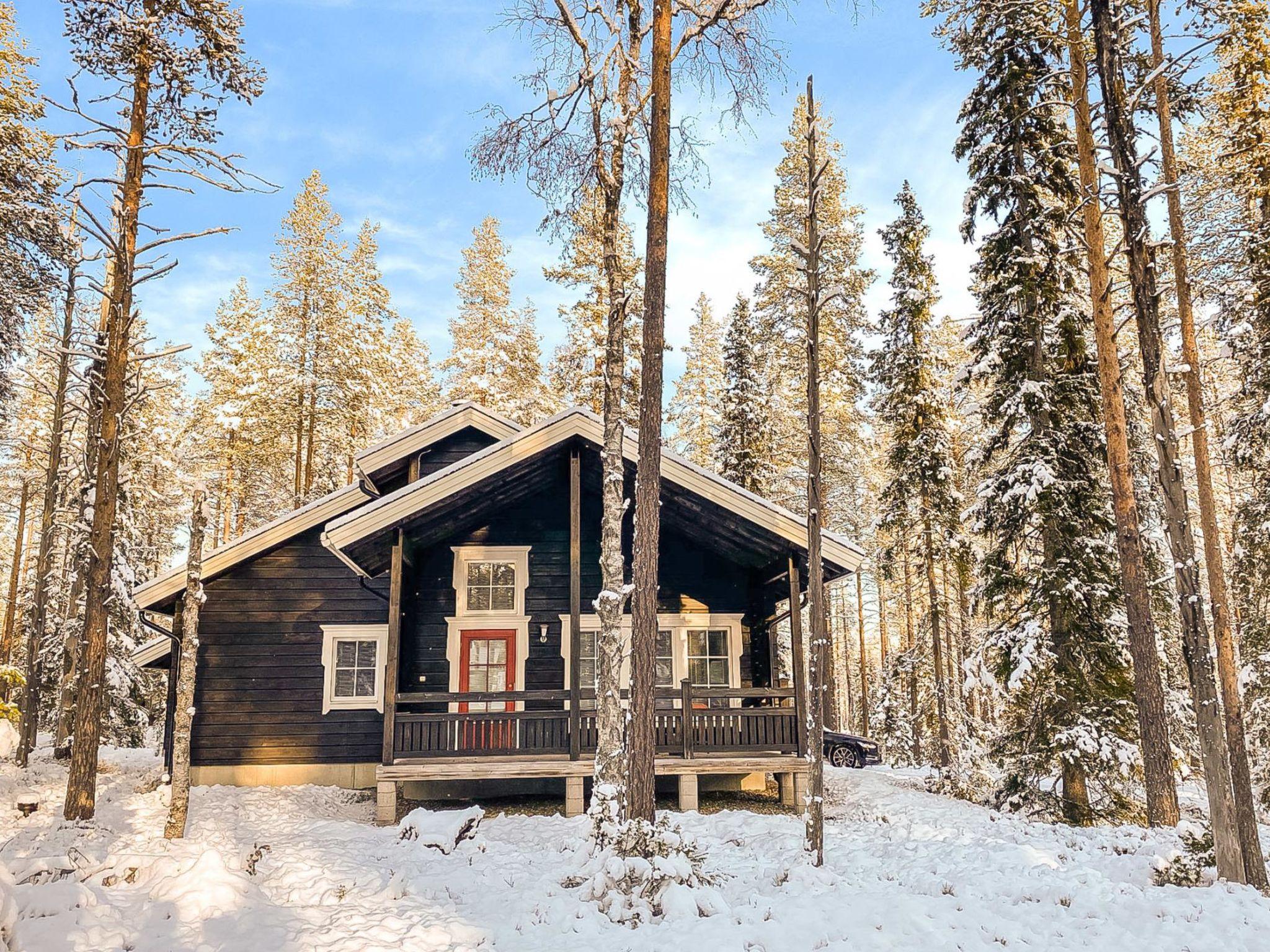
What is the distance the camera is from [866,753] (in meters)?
21.9

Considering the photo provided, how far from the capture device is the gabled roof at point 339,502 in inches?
555

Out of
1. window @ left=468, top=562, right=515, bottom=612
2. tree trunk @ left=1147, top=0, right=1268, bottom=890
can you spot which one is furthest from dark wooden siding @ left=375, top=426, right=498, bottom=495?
tree trunk @ left=1147, top=0, right=1268, bottom=890

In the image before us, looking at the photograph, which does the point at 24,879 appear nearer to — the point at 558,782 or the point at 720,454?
the point at 558,782

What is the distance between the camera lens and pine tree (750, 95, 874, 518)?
24.5 metres

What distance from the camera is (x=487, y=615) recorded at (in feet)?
48.4

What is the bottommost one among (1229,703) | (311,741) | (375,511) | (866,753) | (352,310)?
(866,753)

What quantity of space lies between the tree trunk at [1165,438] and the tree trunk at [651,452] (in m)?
4.93

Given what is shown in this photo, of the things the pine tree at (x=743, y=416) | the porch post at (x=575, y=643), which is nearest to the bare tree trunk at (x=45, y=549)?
the porch post at (x=575, y=643)

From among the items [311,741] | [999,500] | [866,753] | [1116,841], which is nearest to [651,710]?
[1116,841]

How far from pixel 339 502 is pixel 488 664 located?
4313mm

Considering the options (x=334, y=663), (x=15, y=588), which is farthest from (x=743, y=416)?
(x=15, y=588)

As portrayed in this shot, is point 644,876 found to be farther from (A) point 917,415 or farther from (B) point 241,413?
(B) point 241,413

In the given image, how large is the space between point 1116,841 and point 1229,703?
7.22 feet

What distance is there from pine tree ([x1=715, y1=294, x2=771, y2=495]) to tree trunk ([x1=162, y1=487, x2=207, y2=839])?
15953 mm
